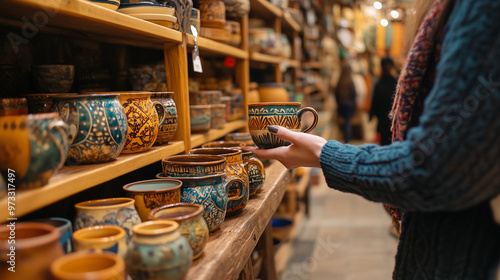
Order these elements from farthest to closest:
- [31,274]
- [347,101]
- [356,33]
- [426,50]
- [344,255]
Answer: [356,33]
[347,101]
[344,255]
[426,50]
[31,274]

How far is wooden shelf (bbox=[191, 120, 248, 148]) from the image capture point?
152cm

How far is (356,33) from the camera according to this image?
7.95 metres

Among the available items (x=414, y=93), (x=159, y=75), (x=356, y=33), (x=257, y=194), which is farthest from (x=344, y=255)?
(x=356, y=33)

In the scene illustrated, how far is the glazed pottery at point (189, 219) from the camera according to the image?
2.80 ft

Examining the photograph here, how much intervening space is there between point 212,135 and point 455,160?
1.14 metres

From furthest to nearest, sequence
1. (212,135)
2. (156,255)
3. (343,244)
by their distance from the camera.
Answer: (343,244)
(212,135)
(156,255)

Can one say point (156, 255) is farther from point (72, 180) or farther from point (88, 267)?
point (72, 180)

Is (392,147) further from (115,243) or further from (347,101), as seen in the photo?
(347,101)

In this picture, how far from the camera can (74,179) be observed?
0.78m

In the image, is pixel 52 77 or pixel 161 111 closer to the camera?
pixel 52 77

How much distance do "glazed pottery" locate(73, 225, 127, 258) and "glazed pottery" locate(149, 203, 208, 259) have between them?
95mm

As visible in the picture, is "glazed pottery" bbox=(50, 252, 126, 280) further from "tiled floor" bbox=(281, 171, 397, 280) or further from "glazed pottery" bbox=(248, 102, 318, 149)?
"tiled floor" bbox=(281, 171, 397, 280)

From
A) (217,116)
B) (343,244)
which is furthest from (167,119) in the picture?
(343,244)

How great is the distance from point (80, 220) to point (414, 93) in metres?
0.73
